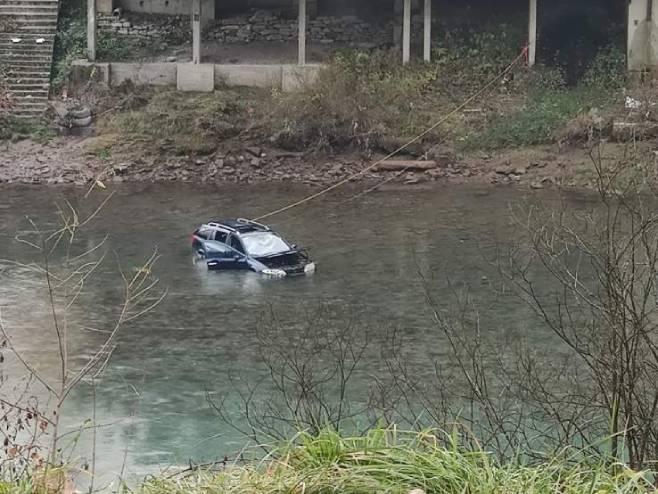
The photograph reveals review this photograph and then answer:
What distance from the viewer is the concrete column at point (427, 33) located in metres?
36.6

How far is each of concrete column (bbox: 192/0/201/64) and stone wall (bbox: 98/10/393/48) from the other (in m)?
2.24

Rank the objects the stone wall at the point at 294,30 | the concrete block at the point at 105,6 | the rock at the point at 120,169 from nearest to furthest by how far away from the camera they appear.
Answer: the rock at the point at 120,169
the stone wall at the point at 294,30
the concrete block at the point at 105,6

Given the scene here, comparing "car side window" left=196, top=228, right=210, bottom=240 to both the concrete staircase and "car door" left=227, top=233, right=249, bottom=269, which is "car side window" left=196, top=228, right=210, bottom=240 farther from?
the concrete staircase

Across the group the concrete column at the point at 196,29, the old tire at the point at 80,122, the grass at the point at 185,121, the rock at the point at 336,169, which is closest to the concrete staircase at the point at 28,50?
the old tire at the point at 80,122

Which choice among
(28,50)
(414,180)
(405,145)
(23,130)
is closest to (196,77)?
(23,130)

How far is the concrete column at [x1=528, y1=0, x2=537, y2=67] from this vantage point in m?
36.2

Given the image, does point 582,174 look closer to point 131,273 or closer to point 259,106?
point 259,106

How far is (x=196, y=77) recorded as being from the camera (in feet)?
121

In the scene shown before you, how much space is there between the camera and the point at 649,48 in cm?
3606

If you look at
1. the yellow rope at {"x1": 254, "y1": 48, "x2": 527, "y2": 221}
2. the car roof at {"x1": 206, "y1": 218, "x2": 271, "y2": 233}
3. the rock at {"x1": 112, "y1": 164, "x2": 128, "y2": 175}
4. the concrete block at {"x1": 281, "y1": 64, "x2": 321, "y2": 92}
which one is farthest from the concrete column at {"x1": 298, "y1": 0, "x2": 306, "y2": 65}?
the car roof at {"x1": 206, "y1": 218, "x2": 271, "y2": 233}

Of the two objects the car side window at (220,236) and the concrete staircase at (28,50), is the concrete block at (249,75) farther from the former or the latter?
the car side window at (220,236)

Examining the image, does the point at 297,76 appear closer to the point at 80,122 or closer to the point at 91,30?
the point at 80,122

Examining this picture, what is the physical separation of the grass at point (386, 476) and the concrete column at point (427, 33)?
30.9m

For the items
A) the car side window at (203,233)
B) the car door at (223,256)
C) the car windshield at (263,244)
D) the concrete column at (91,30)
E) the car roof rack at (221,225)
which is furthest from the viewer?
the concrete column at (91,30)
